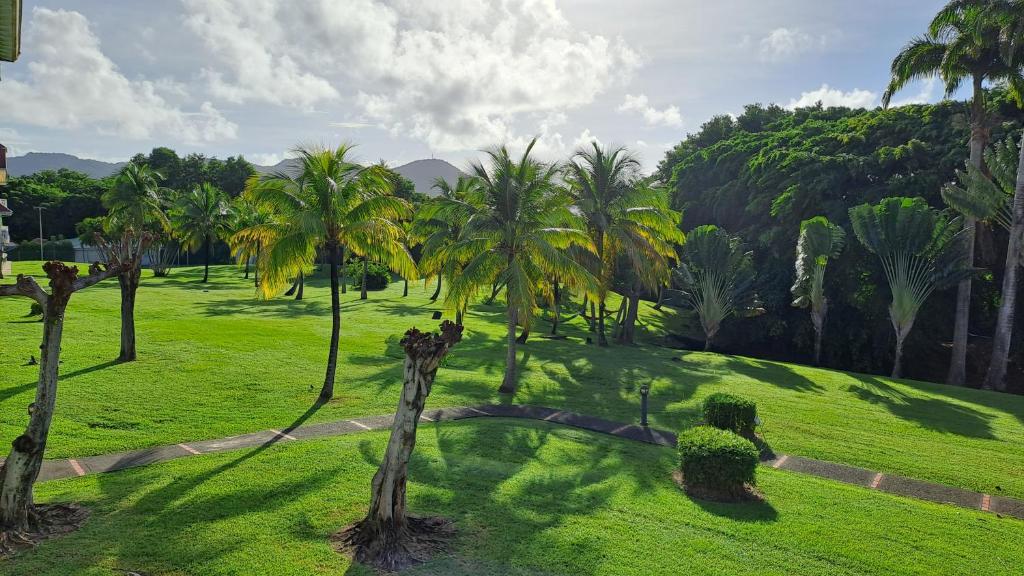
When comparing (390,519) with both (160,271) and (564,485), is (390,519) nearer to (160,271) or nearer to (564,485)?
(564,485)

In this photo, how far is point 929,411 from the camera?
64.3 ft

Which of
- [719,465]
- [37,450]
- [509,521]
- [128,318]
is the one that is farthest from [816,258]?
[37,450]

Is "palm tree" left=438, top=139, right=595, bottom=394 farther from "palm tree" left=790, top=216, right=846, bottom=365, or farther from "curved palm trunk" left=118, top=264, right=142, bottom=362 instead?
"palm tree" left=790, top=216, right=846, bottom=365

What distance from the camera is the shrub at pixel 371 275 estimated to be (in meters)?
47.9

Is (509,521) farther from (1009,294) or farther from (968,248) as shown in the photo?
(968,248)

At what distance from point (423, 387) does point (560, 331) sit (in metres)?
27.7

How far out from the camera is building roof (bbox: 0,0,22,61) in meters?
5.71

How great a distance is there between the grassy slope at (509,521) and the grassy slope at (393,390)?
2927 mm

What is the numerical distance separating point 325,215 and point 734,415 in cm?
1224

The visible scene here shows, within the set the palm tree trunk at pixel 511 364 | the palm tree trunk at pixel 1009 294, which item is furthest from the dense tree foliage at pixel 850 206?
the palm tree trunk at pixel 511 364

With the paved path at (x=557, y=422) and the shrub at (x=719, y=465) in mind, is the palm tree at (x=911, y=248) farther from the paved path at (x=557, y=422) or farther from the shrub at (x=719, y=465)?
the shrub at (x=719, y=465)

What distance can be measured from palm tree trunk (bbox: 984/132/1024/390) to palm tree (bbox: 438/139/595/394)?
18.9m

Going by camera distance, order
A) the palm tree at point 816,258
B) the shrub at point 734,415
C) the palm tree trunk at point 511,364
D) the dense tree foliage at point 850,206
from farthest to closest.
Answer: the dense tree foliage at point 850,206, the palm tree at point 816,258, the palm tree trunk at point 511,364, the shrub at point 734,415

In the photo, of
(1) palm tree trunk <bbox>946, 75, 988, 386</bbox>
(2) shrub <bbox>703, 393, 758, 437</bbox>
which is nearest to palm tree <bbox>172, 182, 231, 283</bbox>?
(2) shrub <bbox>703, 393, 758, 437</bbox>
